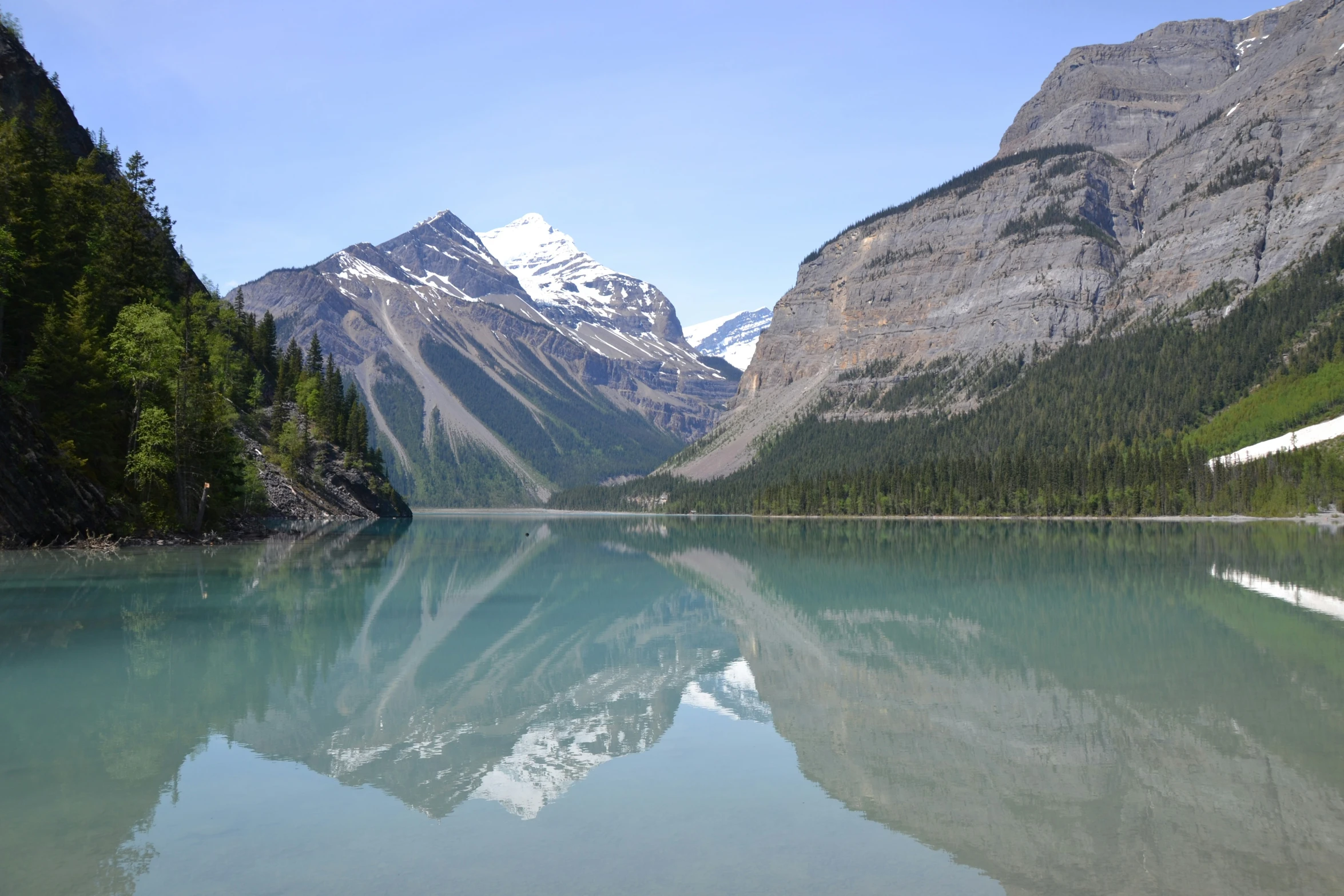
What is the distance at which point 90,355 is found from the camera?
5281cm

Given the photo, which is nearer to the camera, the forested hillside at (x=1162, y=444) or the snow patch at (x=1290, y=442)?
the forested hillside at (x=1162, y=444)

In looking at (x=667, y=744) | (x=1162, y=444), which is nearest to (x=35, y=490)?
(x=667, y=744)

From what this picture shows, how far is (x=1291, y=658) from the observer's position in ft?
73.4

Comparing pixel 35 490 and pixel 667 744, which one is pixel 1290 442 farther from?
pixel 35 490

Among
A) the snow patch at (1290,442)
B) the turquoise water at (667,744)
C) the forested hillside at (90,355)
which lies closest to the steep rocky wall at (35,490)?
the forested hillside at (90,355)

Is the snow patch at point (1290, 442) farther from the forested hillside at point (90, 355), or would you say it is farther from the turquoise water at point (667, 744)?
the forested hillside at point (90, 355)

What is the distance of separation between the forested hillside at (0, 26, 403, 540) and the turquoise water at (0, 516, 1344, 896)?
660 inches

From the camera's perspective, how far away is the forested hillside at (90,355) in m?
48.4

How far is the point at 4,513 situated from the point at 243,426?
47.3 metres

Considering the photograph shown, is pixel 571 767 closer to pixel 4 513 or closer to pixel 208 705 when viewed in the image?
pixel 208 705

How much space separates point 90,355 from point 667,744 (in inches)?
2008

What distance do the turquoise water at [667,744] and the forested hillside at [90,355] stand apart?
1675 cm

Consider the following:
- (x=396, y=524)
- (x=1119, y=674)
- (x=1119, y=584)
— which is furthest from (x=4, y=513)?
(x=396, y=524)

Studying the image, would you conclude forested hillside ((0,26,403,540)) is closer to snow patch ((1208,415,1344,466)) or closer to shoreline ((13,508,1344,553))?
shoreline ((13,508,1344,553))
